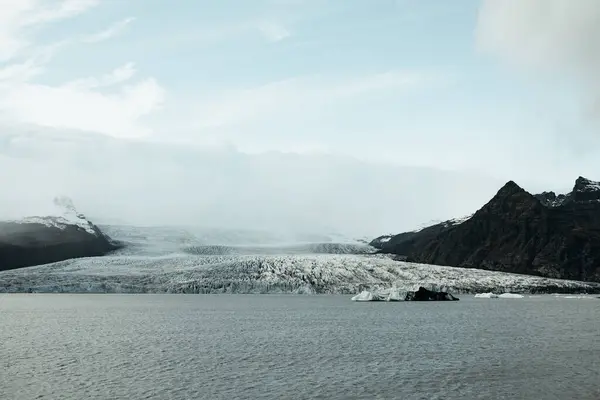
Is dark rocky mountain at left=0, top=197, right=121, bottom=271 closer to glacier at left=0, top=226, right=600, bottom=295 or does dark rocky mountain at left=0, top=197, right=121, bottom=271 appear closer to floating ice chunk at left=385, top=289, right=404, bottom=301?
glacier at left=0, top=226, right=600, bottom=295

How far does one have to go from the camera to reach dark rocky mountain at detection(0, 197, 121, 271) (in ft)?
599

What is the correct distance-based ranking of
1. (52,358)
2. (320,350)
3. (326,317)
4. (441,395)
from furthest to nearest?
(326,317), (320,350), (52,358), (441,395)

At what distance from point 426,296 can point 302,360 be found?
248 feet

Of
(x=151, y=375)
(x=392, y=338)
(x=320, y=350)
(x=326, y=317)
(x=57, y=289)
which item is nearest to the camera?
(x=151, y=375)

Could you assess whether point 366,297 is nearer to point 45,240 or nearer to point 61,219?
point 45,240

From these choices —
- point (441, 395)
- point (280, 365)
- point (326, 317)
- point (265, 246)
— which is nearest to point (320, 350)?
point (280, 365)

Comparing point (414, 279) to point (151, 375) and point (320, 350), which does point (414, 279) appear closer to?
point (320, 350)

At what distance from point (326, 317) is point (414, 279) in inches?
2412

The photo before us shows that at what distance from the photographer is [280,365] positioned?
1254 inches

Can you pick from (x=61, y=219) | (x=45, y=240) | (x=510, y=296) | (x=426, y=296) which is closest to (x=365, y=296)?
(x=426, y=296)

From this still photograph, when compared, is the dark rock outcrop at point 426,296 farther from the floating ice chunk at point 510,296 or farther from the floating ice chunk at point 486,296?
the floating ice chunk at point 510,296

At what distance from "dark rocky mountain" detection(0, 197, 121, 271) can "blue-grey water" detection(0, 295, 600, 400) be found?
130366mm

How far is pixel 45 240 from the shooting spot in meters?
188

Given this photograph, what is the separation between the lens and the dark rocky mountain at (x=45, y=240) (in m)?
182
